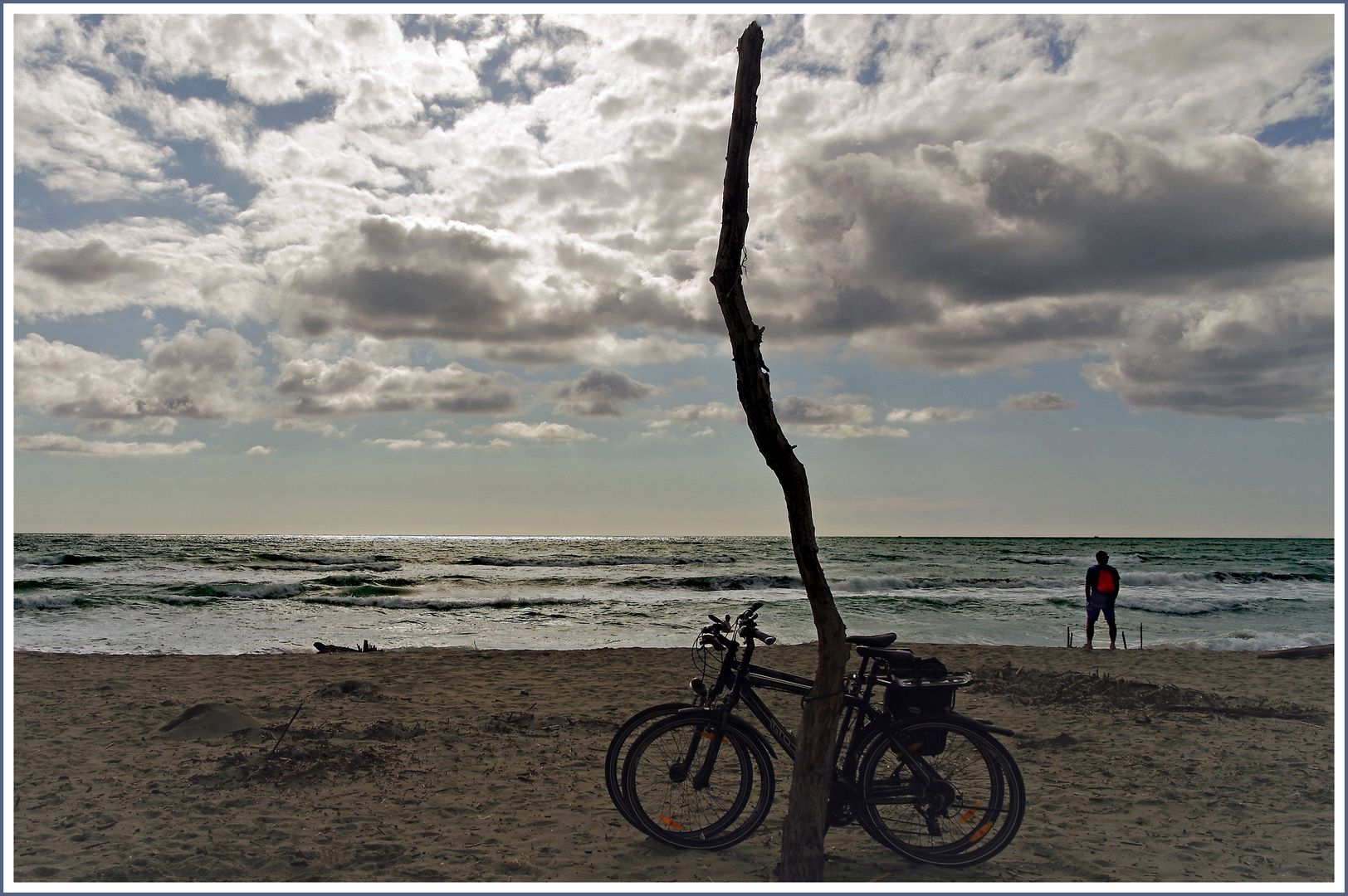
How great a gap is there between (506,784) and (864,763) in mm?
2927

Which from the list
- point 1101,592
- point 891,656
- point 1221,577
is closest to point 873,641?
point 891,656

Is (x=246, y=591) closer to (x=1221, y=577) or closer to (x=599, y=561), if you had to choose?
(x=599, y=561)

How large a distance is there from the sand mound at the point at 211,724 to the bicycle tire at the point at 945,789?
5.45 meters

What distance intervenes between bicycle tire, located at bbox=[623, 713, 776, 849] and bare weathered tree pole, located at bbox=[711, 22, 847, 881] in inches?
18.6

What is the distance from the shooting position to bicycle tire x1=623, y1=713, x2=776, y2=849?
4.37 metres

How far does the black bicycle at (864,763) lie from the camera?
419 centimetres

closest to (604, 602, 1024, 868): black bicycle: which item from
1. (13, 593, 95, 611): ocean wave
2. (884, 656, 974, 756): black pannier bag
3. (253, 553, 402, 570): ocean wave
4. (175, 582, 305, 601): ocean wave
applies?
(884, 656, 974, 756): black pannier bag

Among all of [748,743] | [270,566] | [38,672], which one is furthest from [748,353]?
[270,566]

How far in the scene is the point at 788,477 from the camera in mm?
3852

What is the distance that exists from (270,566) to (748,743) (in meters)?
44.3

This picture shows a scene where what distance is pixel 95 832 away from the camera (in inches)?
185

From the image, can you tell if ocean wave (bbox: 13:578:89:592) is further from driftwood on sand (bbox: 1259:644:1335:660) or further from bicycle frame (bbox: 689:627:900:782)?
driftwood on sand (bbox: 1259:644:1335:660)

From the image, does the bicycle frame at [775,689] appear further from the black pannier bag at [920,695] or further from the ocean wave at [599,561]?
the ocean wave at [599,561]

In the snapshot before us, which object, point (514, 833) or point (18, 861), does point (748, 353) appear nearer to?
point (514, 833)
